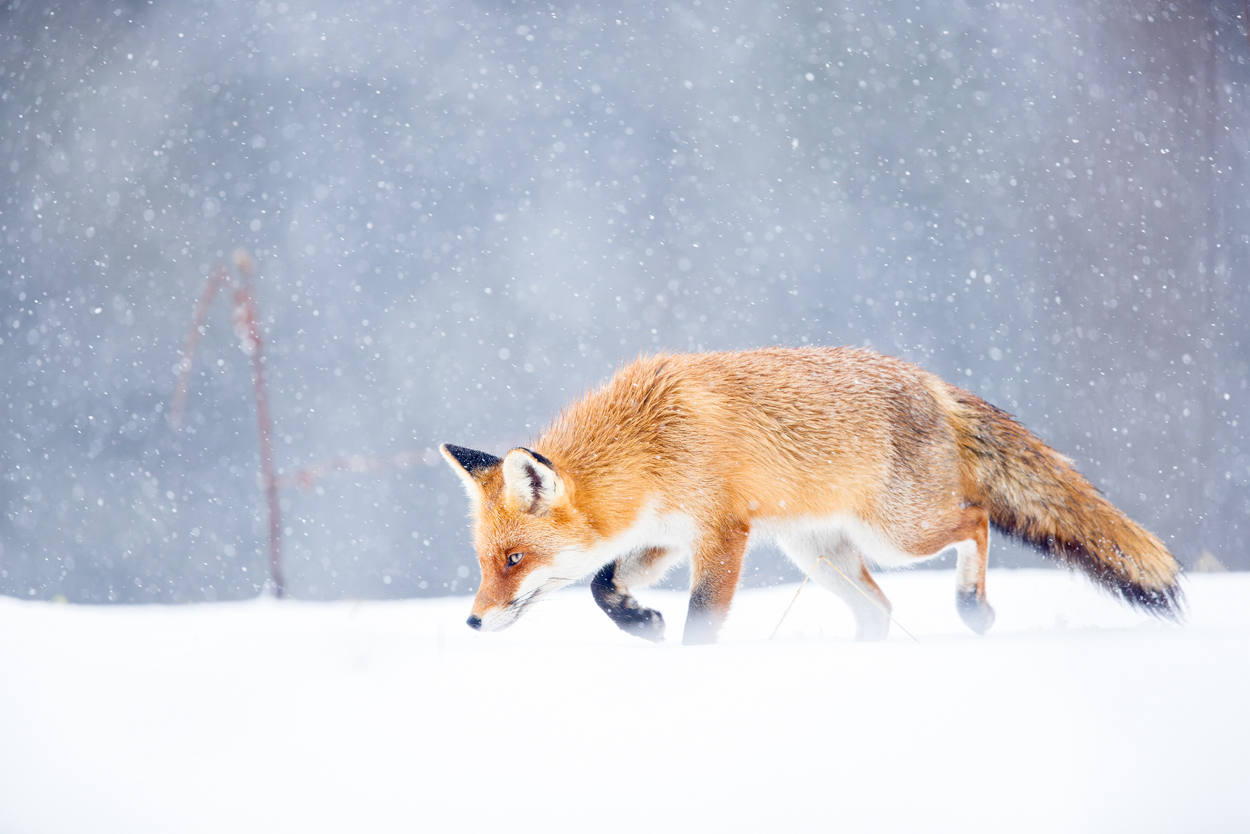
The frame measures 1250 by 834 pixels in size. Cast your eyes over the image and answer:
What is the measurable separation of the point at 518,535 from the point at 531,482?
12 centimetres

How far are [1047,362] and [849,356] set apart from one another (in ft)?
5.92

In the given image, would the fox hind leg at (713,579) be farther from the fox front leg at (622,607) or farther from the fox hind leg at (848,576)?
the fox hind leg at (848,576)

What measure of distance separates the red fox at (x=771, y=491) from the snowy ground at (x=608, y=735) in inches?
14.2

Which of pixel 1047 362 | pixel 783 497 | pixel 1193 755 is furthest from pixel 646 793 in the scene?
pixel 1047 362

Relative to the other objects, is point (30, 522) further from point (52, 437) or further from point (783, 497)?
point (783, 497)

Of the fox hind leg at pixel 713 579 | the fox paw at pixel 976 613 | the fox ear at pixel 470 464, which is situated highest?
the fox ear at pixel 470 464

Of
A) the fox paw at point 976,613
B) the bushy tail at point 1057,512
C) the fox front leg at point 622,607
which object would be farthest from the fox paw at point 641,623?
the bushy tail at point 1057,512

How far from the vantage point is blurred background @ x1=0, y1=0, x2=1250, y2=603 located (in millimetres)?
2611

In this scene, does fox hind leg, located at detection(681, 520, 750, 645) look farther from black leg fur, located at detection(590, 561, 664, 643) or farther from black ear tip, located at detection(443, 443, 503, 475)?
black ear tip, located at detection(443, 443, 503, 475)

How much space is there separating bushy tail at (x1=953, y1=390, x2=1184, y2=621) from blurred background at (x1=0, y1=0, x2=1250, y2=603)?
22.2 inches

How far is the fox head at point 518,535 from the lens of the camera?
1329 millimetres

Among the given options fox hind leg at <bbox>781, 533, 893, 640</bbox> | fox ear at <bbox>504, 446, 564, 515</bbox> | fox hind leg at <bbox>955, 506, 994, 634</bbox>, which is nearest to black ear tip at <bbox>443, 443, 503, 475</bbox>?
fox ear at <bbox>504, 446, 564, 515</bbox>

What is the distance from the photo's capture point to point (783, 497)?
1532 millimetres

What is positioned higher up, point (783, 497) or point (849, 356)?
point (849, 356)
